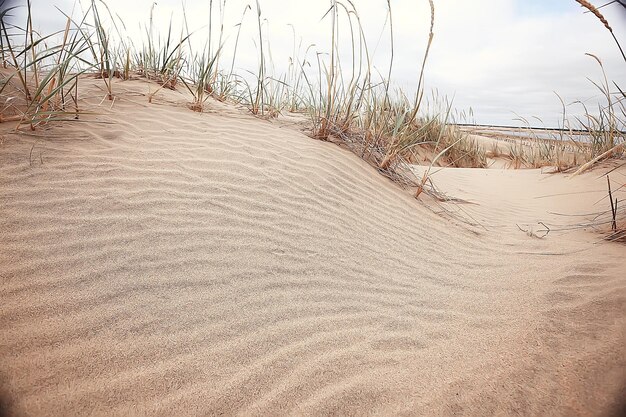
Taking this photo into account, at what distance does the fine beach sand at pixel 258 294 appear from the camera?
3.90ft

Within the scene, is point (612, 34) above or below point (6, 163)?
above

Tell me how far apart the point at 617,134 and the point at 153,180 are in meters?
6.24

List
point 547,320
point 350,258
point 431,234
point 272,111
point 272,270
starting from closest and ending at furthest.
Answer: point 547,320
point 272,270
point 350,258
point 431,234
point 272,111

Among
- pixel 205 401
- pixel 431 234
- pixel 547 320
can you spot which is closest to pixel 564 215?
pixel 431 234

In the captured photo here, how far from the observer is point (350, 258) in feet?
6.64

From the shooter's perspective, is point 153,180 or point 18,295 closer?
point 18,295

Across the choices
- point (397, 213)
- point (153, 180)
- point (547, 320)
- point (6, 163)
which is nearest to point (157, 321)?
point (153, 180)

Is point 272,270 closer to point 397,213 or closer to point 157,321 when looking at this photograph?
point 157,321

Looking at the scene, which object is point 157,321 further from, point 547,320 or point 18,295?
point 547,320

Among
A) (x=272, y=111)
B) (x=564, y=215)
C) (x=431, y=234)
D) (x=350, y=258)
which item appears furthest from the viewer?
(x=272, y=111)

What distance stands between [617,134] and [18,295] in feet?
22.5

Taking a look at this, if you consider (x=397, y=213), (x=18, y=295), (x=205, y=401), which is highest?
(x=397, y=213)

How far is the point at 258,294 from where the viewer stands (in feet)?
5.30

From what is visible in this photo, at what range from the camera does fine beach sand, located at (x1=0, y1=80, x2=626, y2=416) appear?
3.90 feet
